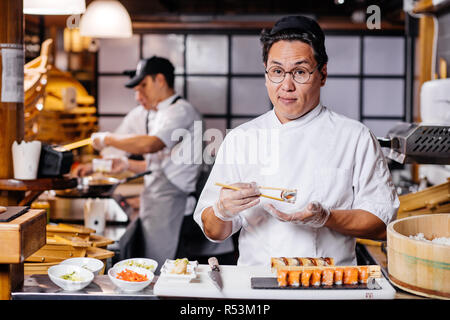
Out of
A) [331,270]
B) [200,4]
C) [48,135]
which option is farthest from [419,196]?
[200,4]

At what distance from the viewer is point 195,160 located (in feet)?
14.7

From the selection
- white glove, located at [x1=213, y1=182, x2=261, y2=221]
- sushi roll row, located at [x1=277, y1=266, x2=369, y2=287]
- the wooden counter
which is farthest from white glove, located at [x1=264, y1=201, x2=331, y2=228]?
the wooden counter

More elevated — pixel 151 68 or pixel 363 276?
pixel 151 68

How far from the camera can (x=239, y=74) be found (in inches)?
259

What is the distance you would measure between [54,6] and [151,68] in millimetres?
1471

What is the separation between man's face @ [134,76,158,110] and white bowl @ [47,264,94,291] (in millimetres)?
2663

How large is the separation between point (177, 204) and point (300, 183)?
2391 millimetres

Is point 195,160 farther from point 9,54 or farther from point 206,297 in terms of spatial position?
point 206,297

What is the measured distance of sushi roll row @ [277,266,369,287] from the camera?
170 centimetres

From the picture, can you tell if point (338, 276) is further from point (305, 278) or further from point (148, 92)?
point (148, 92)

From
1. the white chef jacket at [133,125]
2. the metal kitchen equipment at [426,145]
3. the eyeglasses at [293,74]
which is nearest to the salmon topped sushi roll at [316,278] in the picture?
the eyeglasses at [293,74]

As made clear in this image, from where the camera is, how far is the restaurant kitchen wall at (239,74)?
6371 millimetres

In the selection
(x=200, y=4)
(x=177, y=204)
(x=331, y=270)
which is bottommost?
(x=177, y=204)

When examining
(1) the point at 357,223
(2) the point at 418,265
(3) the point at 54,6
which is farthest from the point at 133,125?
(2) the point at 418,265
